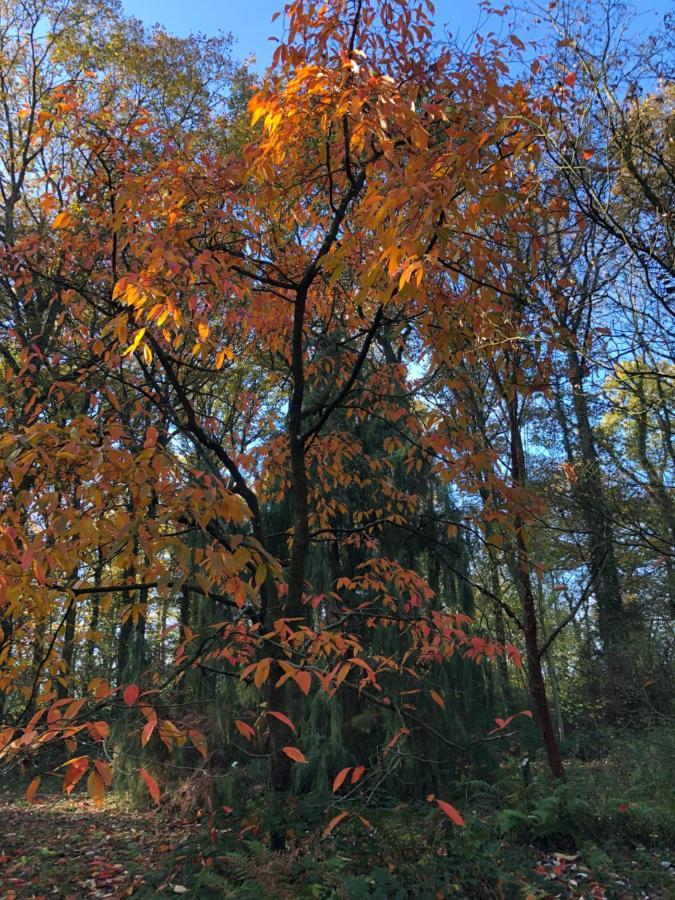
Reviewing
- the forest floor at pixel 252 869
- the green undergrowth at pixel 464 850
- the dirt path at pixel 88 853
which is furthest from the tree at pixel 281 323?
the dirt path at pixel 88 853

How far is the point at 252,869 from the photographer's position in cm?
274

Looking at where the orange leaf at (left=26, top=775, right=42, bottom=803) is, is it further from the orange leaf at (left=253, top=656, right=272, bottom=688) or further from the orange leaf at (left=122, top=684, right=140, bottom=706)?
the orange leaf at (left=253, top=656, right=272, bottom=688)

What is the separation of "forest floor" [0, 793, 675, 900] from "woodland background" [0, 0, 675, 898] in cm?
2

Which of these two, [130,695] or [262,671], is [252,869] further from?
[130,695]

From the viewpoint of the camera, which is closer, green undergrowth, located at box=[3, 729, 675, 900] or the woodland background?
the woodland background

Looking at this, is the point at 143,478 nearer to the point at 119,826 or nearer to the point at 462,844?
the point at 462,844

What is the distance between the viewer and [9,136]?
9.21m

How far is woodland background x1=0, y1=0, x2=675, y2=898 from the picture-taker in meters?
2.29

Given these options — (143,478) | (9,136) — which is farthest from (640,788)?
(9,136)

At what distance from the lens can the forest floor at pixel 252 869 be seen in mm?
2721

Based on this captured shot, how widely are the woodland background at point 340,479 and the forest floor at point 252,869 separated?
0.02 metres

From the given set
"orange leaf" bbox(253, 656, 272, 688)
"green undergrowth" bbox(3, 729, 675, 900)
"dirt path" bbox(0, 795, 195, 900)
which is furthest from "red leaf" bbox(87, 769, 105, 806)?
"dirt path" bbox(0, 795, 195, 900)

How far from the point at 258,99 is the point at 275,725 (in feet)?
10.5

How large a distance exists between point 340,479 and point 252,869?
2772 mm
